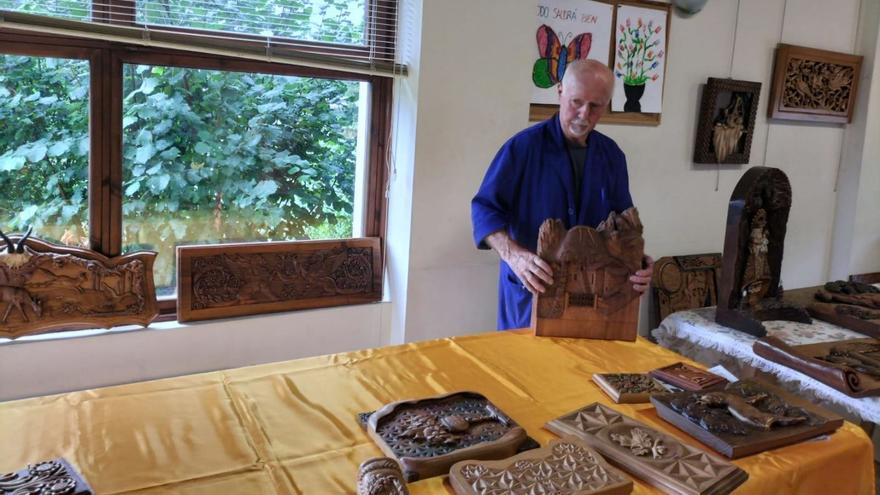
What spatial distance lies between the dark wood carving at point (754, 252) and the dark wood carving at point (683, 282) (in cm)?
105

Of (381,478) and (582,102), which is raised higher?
(582,102)

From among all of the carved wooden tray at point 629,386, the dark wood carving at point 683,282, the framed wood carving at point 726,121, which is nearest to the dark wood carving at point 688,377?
the carved wooden tray at point 629,386

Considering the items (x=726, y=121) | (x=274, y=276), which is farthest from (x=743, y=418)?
(x=726, y=121)

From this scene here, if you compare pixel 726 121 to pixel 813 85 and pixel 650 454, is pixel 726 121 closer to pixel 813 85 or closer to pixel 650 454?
pixel 813 85

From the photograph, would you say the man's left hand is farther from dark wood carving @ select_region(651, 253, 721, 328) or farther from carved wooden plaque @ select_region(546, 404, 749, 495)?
dark wood carving @ select_region(651, 253, 721, 328)

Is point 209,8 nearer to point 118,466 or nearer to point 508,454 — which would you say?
point 118,466

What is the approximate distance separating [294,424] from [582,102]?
4.89 ft

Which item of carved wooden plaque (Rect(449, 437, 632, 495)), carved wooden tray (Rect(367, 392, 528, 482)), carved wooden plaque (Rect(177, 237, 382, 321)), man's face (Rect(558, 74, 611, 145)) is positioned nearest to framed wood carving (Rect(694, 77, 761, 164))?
man's face (Rect(558, 74, 611, 145))

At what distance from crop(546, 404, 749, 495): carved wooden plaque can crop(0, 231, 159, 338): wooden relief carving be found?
177 cm

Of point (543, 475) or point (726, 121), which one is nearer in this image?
point (543, 475)

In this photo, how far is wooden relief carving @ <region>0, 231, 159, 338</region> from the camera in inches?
94.0

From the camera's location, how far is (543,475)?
125 cm

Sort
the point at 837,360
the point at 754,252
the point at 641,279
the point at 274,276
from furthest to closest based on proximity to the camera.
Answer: the point at 274,276, the point at 754,252, the point at 837,360, the point at 641,279

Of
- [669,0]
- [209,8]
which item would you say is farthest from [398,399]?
[669,0]
